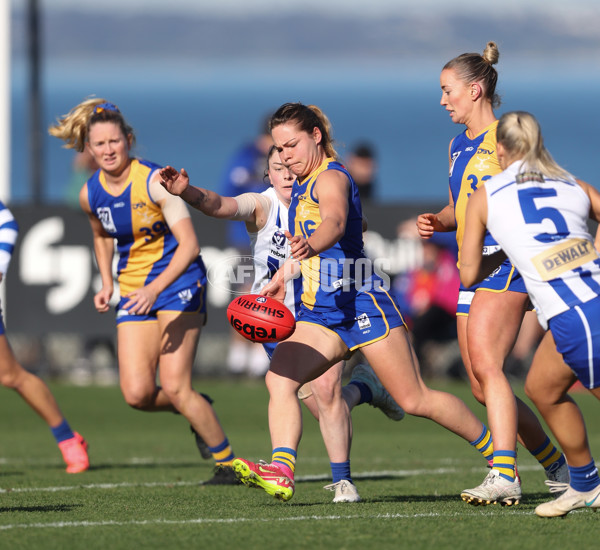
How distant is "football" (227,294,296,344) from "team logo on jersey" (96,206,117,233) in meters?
1.65

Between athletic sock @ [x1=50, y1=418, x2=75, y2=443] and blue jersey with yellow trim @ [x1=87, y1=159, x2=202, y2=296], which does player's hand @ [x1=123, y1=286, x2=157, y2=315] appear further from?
athletic sock @ [x1=50, y1=418, x2=75, y2=443]

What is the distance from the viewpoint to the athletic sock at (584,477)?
20.3 feet

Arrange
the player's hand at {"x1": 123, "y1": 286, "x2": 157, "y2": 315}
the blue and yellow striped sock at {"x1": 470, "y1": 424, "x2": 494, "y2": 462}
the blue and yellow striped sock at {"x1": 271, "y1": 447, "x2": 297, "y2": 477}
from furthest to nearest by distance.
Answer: the player's hand at {"x1": 123, "y1": 286, "x2": 157, "y2": 315} < the blue and yellow striped sock at {"x1": 470, "y1": 424, "x2": 494, "y2": 462} < the blue and yellow striped sock at {"x1": 271, "y1": 447, "x2": 297, "y2": 477}

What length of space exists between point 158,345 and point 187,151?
54.6 m

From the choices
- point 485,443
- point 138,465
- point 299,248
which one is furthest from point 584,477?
point 138,465

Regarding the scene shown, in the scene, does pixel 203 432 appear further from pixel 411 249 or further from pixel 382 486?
pixel 411 249

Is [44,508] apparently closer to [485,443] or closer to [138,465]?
[485,443]

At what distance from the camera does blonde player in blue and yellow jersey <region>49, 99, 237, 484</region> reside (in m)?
7.96

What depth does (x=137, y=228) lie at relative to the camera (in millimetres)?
8062

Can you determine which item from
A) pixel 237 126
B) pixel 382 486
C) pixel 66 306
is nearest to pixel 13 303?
pixel 66 306

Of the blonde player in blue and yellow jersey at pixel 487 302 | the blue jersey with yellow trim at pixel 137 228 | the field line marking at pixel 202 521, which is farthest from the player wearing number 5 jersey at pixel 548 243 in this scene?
the blue jersey with yellow trim at pixel 137 228

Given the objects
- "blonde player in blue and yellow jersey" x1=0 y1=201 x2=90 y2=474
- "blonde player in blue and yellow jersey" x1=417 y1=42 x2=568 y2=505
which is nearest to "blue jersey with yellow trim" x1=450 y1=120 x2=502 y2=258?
"blonde player in blue and yellow jersey" x1=417 y1=42 x2=568 y2=505

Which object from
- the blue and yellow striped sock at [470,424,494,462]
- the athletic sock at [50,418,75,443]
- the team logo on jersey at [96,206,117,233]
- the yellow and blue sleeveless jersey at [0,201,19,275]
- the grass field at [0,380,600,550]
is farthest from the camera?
the athletic sock at [50,418,75,443]

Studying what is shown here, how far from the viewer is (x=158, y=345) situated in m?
8.09
